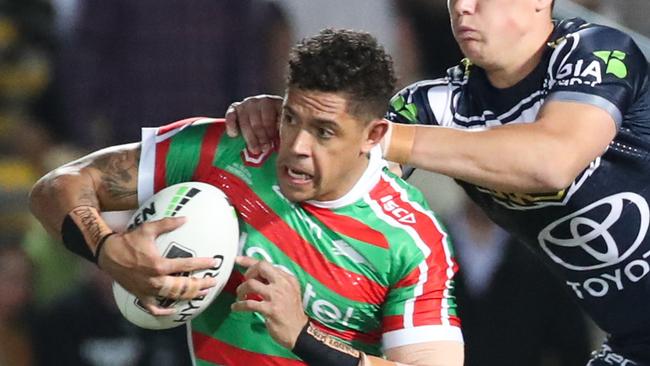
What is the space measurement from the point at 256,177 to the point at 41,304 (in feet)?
6.73

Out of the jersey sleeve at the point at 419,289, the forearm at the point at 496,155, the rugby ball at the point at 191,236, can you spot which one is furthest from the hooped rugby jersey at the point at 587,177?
the rugby ball at the point at 191,236

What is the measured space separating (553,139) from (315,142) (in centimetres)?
54

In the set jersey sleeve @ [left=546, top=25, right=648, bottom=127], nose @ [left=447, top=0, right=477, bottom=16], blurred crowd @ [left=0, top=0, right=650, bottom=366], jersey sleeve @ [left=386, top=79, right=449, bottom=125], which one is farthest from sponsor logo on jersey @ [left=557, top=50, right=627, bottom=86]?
blurred crowd @ [left=0, top=0, right=650, bottom=366]

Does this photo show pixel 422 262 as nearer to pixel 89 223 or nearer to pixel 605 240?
pixel 605 240

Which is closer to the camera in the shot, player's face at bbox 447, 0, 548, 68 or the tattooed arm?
the tattooed arm

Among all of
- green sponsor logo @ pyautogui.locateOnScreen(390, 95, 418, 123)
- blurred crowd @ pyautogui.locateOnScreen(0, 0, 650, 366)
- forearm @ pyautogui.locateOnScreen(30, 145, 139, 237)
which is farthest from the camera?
blurred crowd @ pyautogui.locateOnScreen(0, 0, 650, 366)

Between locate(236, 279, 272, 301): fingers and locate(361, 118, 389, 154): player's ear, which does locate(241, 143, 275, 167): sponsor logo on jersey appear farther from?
locate(236, 279, 272, 301): fingers

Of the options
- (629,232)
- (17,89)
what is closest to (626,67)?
(629,232)

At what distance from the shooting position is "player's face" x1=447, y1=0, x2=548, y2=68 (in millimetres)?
3283

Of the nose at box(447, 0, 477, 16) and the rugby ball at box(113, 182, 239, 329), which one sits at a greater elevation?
the nose at box(447, 0, 477, 16)

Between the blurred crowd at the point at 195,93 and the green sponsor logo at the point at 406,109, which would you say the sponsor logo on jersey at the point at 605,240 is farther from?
the blurred crowd at the point at 195,93

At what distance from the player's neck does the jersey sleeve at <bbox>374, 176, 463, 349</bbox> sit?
1.57 feet

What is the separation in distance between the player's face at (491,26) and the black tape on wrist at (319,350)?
2.83ft

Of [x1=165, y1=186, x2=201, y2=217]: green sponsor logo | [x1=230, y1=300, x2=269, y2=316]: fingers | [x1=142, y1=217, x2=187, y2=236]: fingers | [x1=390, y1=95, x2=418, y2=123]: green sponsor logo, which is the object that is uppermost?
[x1=390, y1=95, x2=418, y2=123]: green sponsor logo
